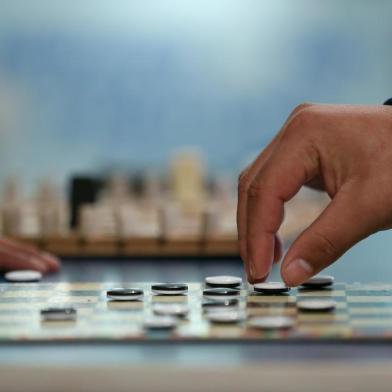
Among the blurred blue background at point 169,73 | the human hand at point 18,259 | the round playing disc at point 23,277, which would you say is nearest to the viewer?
the round playing disc at point 23,277

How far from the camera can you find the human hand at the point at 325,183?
114 cm

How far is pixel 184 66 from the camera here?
564cm

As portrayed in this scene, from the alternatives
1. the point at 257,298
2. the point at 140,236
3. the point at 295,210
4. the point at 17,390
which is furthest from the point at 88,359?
the point at 295,210

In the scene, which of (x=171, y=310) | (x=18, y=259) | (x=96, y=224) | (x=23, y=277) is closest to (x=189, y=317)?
(x=171, y=310)

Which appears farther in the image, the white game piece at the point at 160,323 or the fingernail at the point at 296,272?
the fingernail at the point at 296,272

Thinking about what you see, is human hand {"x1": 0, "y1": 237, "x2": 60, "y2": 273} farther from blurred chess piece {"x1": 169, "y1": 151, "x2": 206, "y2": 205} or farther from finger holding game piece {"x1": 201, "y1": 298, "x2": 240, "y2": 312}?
blurred chess piece {"x1": 169, "y1": 151, "x2": 206, "y2": 205}

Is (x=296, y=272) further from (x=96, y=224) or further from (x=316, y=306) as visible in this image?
(x=96, y=224)

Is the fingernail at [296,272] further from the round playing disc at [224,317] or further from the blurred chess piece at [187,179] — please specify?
the blurred chess piece at [187,179]

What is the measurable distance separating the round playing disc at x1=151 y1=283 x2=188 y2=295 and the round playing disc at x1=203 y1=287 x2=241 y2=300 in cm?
3

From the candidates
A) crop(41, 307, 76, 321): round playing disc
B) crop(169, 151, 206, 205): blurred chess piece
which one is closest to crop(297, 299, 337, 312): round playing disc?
crop(41, 307, 76, 321): round playing disc

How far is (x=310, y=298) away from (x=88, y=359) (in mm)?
392

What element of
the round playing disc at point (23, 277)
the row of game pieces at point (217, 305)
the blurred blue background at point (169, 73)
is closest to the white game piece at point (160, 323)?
the row of game pieces at point (217, 305)

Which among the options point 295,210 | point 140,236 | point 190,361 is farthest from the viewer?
point 295,210

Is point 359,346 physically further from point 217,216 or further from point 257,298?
point 217,216
